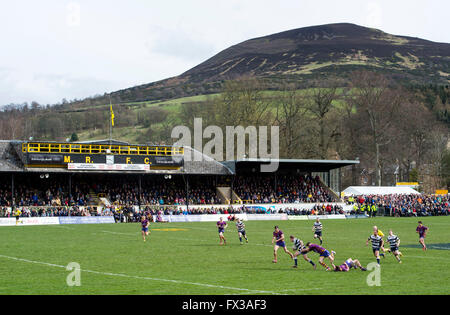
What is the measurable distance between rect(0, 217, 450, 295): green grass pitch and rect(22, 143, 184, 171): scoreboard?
73.4 ft

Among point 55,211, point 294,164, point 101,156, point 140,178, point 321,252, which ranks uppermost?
point 101,156

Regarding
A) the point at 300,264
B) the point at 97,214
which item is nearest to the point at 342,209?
the point at 97,214

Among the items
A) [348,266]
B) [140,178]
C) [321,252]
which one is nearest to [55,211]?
[140,178]

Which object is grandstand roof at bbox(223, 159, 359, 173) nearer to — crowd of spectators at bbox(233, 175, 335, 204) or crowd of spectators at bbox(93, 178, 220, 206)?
crowd of spectators at bbox(233, 175, 335, 204)

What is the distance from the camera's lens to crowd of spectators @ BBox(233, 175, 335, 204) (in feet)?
230

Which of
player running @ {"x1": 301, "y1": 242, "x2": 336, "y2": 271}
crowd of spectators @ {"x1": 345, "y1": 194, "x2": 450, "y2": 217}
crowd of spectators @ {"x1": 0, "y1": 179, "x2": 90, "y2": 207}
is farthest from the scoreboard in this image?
player running @ {"x1": 301, "y1": 242, "x2": 336, "y2": 271}

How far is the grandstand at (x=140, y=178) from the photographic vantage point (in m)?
58.9

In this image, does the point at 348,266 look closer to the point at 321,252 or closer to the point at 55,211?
the point at 321,252

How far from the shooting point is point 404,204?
68125 millimetres

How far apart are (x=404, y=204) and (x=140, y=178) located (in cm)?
2921

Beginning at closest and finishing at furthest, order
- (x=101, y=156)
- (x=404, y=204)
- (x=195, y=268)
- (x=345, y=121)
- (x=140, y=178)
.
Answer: (x=195, y=268)
(x=101, y=156)
(x=140, y=178)
(x=404, y=204)
(x=345, y=121)

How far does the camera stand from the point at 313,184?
75250 millimetres

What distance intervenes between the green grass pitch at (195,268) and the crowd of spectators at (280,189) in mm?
32635
